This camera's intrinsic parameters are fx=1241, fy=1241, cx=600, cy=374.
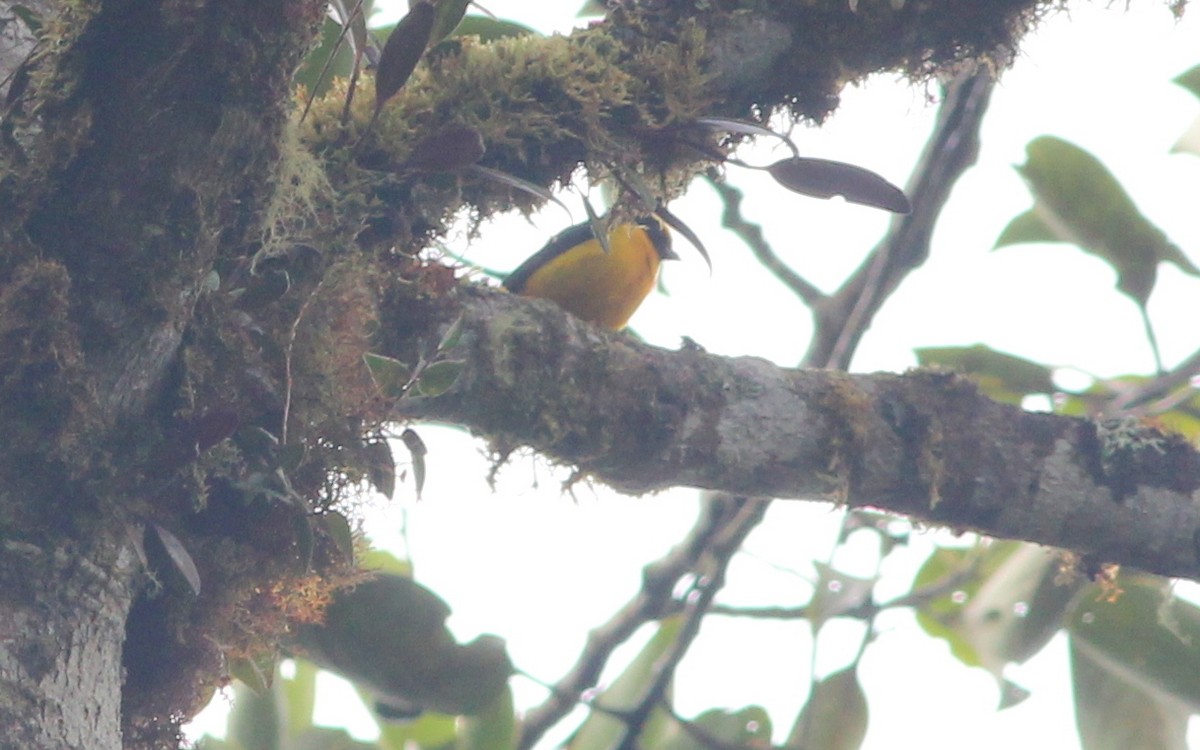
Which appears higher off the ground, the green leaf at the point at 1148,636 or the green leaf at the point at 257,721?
the green leaf at the point at 1148,636

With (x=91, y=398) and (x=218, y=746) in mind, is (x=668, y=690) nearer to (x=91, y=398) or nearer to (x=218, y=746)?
(x=218, y=746)

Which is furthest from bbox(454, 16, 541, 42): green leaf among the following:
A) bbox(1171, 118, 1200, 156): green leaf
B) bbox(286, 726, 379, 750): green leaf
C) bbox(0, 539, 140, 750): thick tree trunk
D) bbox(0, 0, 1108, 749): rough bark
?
bbox(1171, 118, 1200, 156): green leaf

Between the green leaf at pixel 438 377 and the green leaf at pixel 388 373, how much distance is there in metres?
0.02

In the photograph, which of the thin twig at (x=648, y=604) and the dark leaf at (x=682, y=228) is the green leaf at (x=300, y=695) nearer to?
the thin twig at (x=648, y=604)

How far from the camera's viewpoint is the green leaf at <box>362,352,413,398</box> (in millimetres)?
1661

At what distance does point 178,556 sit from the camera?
59.4 inches

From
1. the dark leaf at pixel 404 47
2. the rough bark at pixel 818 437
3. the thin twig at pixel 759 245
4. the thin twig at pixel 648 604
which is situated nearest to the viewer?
the dark leaf at pixel 404 47

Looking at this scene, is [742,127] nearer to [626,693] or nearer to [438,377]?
[438,377]

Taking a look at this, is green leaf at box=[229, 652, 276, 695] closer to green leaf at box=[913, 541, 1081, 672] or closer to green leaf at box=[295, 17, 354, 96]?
green leaf at box=[295, 17, 354, 96]

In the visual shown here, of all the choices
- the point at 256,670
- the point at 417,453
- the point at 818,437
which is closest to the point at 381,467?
the point at 417,453

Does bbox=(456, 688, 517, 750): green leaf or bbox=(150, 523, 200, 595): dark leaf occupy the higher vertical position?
bbox=(456, 688, 517, 750): green leaf

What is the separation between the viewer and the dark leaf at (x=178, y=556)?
1.50m

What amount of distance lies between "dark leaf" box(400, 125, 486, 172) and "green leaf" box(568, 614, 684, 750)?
1.64 metres

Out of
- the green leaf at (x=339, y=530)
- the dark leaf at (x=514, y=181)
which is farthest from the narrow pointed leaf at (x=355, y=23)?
the green leaf at (x=339, y=530)
